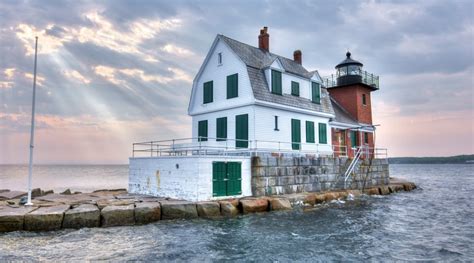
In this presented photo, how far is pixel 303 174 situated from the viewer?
1947 cm

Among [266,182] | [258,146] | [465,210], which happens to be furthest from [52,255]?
[465,210]

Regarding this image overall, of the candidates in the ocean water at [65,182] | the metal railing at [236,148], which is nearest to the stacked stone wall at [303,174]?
the metal railing at [236,148]

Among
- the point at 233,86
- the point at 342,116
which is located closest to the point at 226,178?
the point at 233,86

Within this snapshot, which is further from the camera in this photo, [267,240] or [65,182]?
[65,182]

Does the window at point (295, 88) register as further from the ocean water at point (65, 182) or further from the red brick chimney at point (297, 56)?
the ocean water at point (65, 182)

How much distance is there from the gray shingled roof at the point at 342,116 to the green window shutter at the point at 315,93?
2835 mm

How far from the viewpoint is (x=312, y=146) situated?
877 inches

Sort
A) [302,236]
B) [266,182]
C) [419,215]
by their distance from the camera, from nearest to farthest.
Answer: [302,236], [419,215], [266,182]

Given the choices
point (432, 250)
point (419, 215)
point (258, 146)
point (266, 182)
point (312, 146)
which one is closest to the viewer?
point (432, 250)

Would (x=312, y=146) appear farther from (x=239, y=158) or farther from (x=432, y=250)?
(x=432, y=250)

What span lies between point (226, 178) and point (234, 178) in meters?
0.54

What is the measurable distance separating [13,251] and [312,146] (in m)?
17.6

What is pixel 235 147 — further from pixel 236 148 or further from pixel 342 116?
pixel 342 116

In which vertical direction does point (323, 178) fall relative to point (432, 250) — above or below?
above
